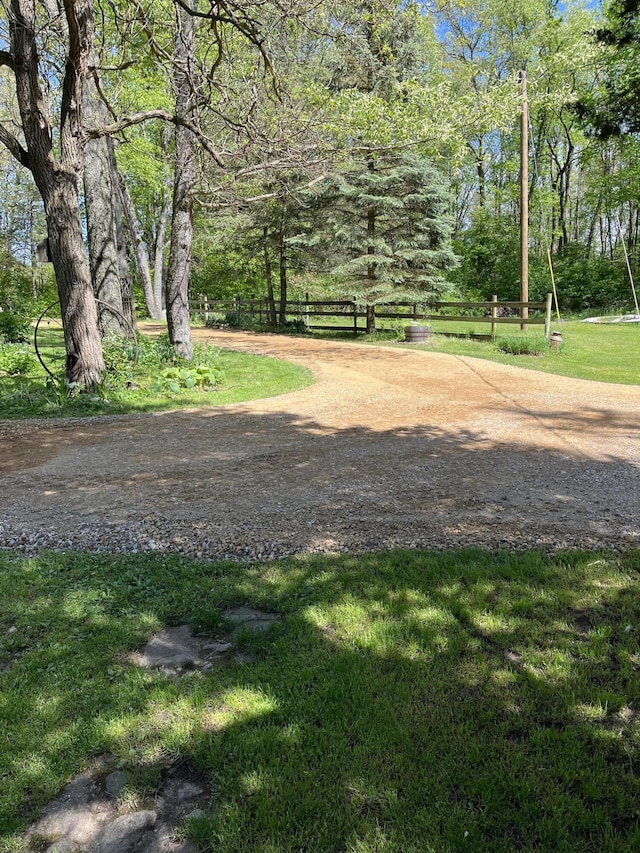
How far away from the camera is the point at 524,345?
568 inches

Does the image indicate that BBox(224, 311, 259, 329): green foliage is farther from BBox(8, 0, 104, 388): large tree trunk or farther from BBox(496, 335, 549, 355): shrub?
BBox(8, 0, 104, 388): large tree trunk

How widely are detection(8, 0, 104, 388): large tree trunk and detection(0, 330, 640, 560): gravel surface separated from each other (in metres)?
1.73

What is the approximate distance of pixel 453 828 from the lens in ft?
6.14

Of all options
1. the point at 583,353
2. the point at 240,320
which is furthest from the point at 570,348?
the point at 240,320

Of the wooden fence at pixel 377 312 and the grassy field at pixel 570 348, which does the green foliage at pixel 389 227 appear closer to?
the wooden fence at pixel 377 312

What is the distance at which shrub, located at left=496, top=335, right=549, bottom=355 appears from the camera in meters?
14.3

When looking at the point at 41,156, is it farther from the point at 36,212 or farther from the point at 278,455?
the point at 36,212

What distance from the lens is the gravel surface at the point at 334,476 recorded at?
415 cm

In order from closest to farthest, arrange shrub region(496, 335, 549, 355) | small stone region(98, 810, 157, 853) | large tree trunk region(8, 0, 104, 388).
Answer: small stone region(98, 810, 157, 853), large tree trunk region(8, 0, 104, 388), shrub region(496, 335, 549, 355)

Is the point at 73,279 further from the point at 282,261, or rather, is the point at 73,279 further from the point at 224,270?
the point at 224,270

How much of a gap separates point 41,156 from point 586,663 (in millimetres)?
9525

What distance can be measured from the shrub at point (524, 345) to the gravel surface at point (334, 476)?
473cm

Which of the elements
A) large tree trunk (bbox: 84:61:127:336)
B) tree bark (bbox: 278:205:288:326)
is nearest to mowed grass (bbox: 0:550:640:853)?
large tree trunk (bbox: 84:61:127:336)

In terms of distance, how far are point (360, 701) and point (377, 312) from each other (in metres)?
18.7
